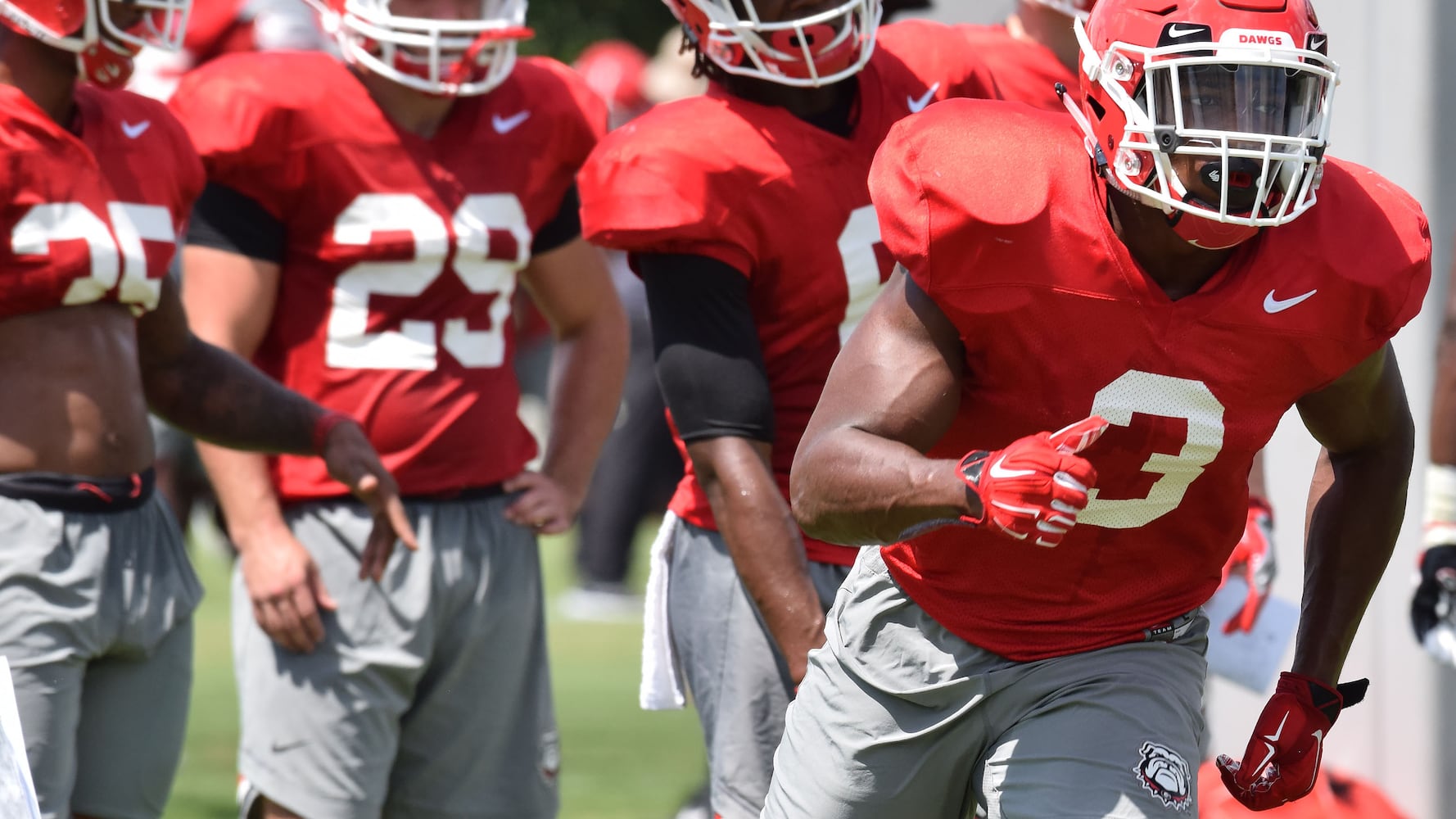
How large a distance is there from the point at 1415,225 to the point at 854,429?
81 cm

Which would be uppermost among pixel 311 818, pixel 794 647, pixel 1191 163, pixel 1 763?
pixel 1191 163

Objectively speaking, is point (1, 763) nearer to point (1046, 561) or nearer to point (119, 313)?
point (119, 313)

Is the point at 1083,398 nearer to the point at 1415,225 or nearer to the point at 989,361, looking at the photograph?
the point at 989,361

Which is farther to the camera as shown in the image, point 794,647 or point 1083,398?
point 794,647

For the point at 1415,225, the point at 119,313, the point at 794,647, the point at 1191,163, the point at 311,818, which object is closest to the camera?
the point at 1191,163

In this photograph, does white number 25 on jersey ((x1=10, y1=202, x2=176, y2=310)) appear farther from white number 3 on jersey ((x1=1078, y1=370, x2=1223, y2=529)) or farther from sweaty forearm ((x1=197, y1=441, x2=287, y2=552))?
white number 3 on jersey ((x1=1078, y1=370, x2=1223, y2=529))

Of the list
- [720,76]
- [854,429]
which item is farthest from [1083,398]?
[720,76]

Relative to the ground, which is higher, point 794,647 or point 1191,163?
point 1191,163

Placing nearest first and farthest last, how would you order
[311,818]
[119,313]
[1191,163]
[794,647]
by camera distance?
[1191,163] < [794,647] < [119,313] < [311,818]

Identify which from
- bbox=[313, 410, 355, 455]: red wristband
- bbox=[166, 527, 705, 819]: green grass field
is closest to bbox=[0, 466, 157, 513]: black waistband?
bbox=[313, 410, 355, 455]: red wristband

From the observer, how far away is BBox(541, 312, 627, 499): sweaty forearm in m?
4.20

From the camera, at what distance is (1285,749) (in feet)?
9.30

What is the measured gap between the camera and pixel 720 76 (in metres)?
3.46

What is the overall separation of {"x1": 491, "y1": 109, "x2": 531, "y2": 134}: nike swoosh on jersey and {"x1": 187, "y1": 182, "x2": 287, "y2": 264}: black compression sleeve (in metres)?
0.48
